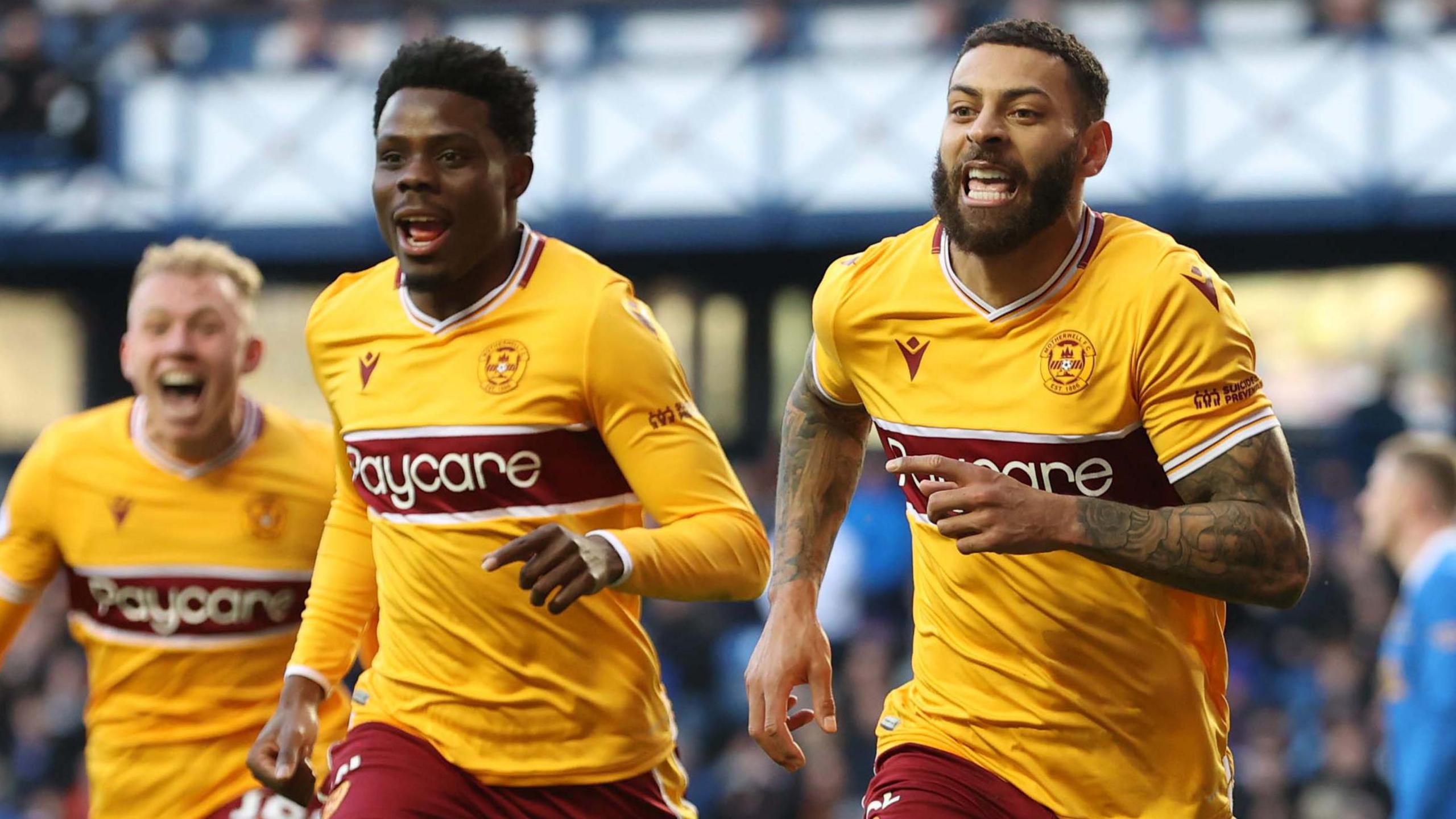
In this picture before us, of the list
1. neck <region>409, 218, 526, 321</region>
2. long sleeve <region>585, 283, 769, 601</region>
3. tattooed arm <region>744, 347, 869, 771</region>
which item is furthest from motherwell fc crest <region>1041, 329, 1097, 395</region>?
neck <region>409, 218, 526, 321</region>

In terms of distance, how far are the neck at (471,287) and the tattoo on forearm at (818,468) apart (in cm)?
71

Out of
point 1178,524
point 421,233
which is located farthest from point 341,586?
point 1178,524

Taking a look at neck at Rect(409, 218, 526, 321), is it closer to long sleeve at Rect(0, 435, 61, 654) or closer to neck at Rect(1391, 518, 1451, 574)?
long sleeve at Rect(0, 435, 61, 654)

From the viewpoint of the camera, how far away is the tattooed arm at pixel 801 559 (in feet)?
12.6

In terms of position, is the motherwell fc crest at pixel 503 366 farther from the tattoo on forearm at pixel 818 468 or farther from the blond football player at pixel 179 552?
the blond football player at pixel 179 552

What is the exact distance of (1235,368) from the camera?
11.2ft

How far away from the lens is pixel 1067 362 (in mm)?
3592

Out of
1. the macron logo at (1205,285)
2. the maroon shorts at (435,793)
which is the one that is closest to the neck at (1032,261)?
the macron logo at (1205,285)

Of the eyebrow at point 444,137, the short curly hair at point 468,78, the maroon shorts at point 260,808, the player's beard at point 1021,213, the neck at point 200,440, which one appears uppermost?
the short curly hair at point 468,78

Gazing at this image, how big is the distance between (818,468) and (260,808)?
1.78m

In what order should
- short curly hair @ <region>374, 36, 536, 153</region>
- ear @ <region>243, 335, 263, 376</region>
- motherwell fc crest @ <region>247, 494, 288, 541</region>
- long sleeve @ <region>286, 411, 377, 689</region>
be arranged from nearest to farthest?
1. short curly hair @ <region>374, 36, 536, 153</region>
2. long sleeve @ <region>286, 411, 377, 689</region>
3. motherwell fc crest @ <region>247, 494, 288, 541</region>
4. ear @ <region>243, 335, 263, 376</region>

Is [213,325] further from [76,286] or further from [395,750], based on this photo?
[76,286]

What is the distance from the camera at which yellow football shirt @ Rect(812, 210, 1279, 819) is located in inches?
137

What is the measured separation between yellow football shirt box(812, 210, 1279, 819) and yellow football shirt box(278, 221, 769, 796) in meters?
0.46
